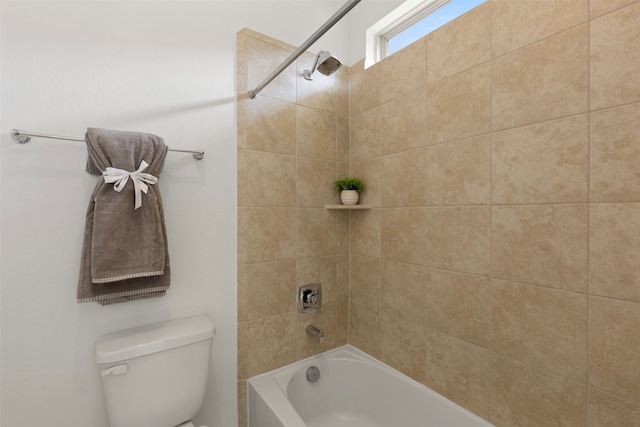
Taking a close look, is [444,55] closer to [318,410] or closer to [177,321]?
[177,321]

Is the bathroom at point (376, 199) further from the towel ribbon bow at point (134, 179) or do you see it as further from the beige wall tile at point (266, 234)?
the towel ribbon bow at point (134, 179)

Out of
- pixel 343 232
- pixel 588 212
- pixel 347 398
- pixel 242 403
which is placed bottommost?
pixel 347 398

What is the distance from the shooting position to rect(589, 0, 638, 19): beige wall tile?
2.84ft

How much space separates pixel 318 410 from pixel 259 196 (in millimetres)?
1230

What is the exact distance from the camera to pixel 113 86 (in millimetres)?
1159

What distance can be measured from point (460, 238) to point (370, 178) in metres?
0.62

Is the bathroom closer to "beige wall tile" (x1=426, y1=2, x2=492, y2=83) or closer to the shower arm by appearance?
"beige wall tile" (x1=426, y1=2, x2=492, y2=83)

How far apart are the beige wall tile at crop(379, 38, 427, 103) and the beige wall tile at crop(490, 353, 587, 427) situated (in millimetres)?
1260

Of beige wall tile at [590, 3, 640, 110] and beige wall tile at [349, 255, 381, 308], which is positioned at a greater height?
beige wall tile at [590, 3, 640, 110]

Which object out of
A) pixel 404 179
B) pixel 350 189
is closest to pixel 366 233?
pixel 350 189

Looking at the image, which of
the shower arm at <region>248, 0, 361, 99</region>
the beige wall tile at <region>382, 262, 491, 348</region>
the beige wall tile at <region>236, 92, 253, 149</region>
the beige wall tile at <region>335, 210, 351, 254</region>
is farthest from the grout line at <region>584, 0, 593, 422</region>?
the beige wall tile at <region>236, 92, 253, 149</region>

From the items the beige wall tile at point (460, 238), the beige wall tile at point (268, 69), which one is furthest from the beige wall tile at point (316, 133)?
the beige wall tile at point (460, 238)

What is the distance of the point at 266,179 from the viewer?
150 cm

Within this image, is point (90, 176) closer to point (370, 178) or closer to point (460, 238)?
point (370, 178)
